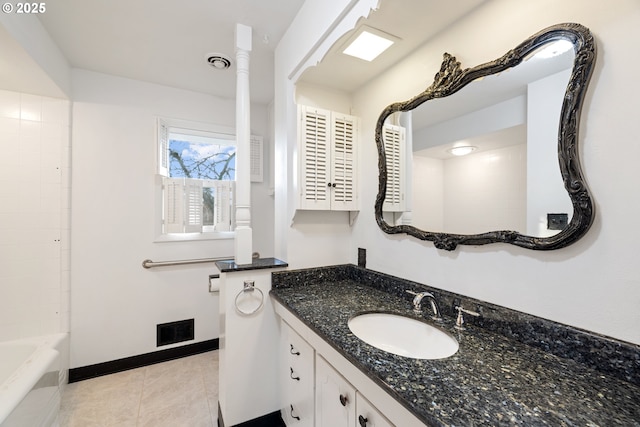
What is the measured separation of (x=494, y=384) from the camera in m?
0.71

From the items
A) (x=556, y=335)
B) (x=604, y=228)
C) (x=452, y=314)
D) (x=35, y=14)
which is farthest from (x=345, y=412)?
(x=35, y=14)

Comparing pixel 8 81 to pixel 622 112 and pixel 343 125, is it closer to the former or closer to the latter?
pixel 343 125

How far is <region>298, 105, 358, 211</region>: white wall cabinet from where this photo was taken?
1634mm

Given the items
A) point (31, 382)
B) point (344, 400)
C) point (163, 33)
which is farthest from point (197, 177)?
point (344, 400)

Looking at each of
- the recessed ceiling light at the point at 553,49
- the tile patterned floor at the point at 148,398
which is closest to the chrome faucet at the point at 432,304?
the recessed ceiling light at the point at 553,49

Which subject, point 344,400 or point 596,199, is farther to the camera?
point 344,400

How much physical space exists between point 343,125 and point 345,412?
155cm

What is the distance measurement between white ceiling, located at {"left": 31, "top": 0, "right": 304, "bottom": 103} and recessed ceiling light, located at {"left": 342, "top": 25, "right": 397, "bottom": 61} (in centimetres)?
43

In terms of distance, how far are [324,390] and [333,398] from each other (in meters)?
0.08

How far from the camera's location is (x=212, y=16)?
159 cm

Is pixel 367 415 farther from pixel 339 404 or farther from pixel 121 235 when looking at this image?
pixel 121 235

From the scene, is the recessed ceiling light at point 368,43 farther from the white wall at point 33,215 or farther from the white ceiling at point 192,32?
the white wall at point 33,215

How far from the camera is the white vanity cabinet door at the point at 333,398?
942mm

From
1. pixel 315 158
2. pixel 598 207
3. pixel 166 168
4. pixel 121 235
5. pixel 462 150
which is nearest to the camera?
pixel 598 207
